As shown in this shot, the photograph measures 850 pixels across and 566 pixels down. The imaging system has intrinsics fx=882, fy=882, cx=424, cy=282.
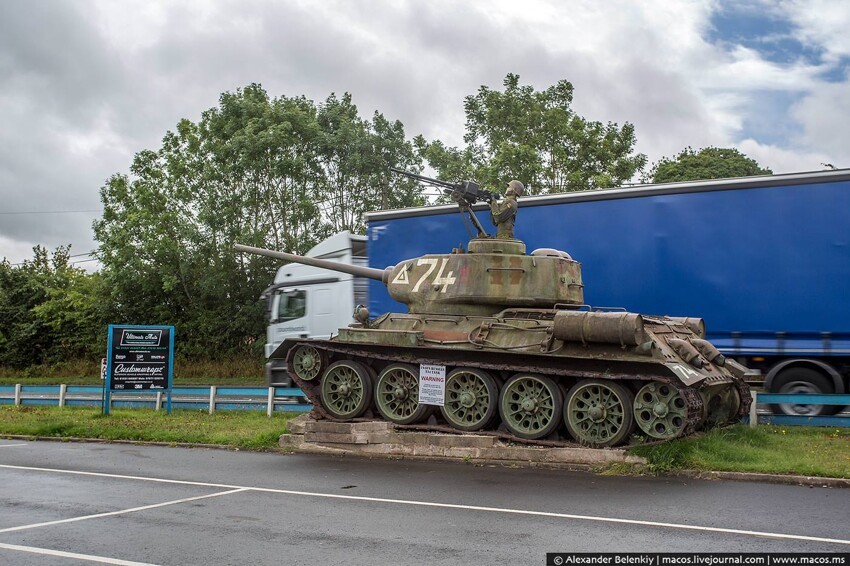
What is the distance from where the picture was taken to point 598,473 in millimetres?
11156

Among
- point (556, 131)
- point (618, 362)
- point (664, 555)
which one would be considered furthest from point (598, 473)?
point (556, 131)

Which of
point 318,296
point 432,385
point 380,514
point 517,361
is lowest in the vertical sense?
point 380,514

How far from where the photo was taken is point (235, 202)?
32.4 m

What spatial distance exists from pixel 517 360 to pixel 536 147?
21.7m

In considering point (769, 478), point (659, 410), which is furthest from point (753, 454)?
point (659, 410)

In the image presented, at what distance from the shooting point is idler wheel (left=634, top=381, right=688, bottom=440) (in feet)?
37.6

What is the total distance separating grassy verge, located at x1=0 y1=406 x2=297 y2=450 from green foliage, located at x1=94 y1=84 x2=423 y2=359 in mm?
13075

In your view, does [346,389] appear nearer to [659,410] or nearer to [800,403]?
[659,410]

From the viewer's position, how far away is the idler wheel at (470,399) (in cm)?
1279

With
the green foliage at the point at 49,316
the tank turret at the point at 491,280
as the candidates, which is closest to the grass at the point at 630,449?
the tank turret at the point at 491,280

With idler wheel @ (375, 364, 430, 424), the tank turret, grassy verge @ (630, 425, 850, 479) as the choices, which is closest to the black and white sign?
idler wheel @ (375, 364, 430, 424)

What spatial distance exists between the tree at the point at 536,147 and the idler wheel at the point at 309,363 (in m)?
17.3

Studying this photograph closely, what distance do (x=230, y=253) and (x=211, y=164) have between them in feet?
11.5

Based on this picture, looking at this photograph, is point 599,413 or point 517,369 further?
point 517,369
